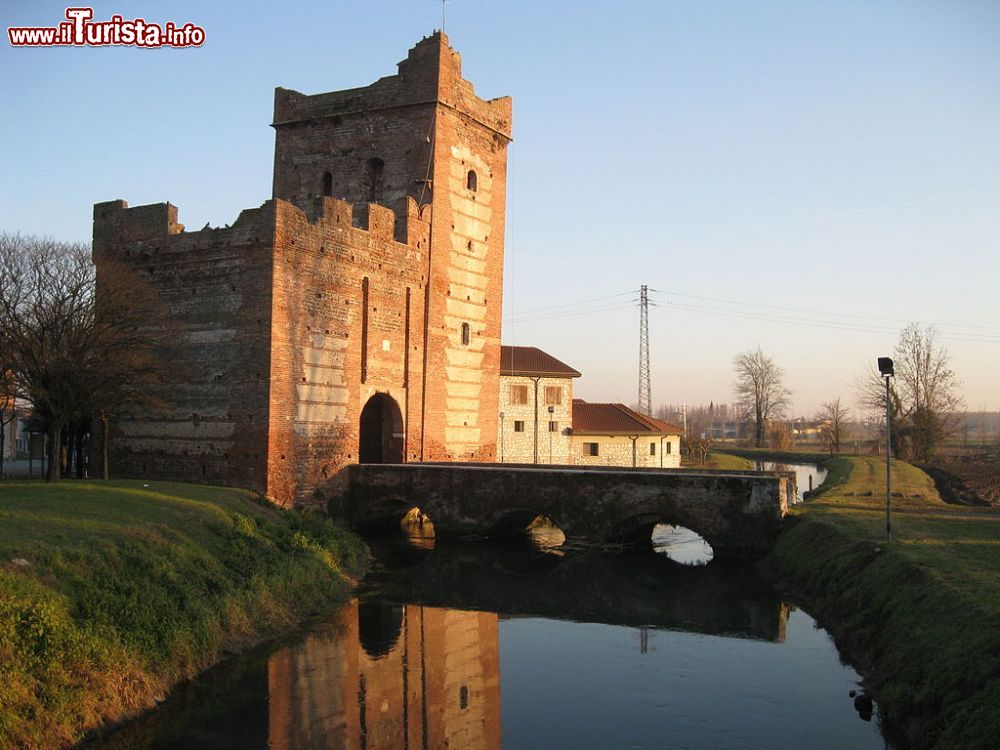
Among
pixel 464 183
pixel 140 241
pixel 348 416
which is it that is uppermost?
pixel 464 183

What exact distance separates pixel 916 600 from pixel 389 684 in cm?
815

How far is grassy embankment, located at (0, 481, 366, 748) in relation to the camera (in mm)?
10906

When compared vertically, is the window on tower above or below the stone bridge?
above

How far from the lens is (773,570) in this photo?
71.0ft

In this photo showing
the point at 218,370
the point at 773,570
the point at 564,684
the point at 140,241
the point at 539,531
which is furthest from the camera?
the point at 539,531

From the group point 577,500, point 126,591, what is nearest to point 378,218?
point 577,500

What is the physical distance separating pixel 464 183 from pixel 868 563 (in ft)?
70.9

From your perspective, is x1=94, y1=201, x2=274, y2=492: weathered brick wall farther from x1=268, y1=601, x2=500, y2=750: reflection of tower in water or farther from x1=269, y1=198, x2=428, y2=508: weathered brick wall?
x1=268, y1=601, x2=500, y2=750: reflection of tower in water

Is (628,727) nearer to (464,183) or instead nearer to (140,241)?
(140,241)

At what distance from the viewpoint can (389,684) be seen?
1392cm

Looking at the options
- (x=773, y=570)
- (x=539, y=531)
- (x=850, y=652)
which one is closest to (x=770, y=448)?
(x=539, y=531)

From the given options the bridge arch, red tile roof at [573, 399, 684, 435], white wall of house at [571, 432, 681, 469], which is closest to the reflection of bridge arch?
the bridge arch

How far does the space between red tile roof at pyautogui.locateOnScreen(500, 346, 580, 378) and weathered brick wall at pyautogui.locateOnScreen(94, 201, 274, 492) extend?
19447 millimetres

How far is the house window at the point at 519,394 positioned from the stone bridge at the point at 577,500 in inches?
550
